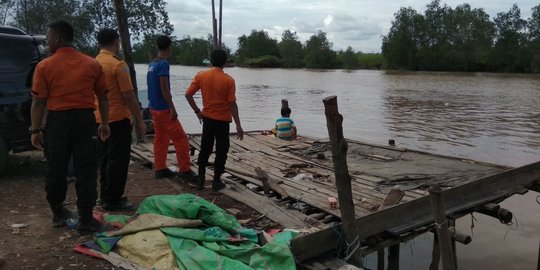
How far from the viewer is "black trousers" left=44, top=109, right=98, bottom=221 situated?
438 cm

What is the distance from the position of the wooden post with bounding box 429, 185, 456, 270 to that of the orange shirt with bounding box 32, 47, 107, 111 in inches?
127

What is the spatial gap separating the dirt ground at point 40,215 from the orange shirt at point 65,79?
1.21m

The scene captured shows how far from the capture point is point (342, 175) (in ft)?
14.5

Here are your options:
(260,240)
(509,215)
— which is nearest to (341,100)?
(509,215)

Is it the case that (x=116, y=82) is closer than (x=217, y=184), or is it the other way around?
(x=116, y=82)

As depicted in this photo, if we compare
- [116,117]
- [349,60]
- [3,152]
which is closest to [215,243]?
[116,117]

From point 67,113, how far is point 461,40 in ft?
263

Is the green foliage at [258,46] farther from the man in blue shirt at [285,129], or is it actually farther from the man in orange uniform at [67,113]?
the man in orange uniform at [67,113]

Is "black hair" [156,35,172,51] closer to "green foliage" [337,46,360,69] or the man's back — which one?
the man's back

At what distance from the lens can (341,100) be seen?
31.0 m

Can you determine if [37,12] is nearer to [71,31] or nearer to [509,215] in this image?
[71,31]

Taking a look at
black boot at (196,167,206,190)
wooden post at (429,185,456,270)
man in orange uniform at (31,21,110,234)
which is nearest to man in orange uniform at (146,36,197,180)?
black boot at (196,167,206,190)

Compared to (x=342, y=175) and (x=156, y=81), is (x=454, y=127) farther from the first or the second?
(x=342, y=175)

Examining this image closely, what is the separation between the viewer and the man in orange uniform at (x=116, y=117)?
5.02 metres
